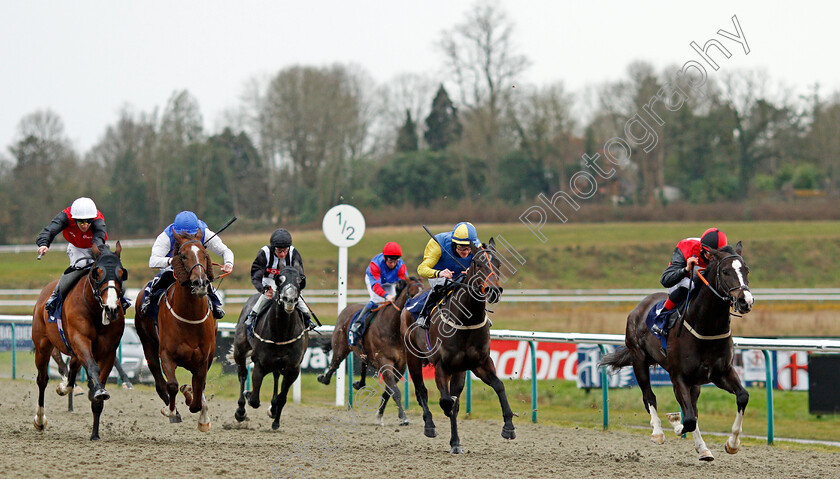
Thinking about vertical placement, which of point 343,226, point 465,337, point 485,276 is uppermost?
point 343,226

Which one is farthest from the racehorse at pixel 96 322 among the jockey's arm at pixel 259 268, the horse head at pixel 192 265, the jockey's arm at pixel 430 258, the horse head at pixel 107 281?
the jockey's arm at pixel 430 258

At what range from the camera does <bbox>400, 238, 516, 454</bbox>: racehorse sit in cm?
752

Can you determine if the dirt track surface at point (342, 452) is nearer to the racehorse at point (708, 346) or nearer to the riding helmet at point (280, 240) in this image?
the racehorse at point (708, 346)

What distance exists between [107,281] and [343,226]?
5705mm

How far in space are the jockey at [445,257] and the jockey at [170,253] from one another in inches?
74.6

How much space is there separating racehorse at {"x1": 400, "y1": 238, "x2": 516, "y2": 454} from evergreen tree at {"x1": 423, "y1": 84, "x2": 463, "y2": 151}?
37.5 metres

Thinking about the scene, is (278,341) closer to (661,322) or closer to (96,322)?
(96,322)

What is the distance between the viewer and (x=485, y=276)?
292 inches

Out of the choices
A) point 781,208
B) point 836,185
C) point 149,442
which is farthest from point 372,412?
point 836,185

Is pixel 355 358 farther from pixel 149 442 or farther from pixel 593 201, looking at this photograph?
pixel 593 201

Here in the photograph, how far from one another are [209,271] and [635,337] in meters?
4.14

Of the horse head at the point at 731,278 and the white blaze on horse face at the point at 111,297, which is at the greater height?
the horse head at the point at 731,278

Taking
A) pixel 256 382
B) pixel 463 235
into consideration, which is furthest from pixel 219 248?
pixel 463 235

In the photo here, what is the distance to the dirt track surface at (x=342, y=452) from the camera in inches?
268
